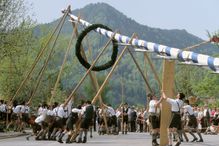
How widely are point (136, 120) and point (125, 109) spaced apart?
398 centimetres

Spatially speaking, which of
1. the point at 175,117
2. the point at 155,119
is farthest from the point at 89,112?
the point at 175,117

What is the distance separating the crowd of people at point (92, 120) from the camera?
2265cm

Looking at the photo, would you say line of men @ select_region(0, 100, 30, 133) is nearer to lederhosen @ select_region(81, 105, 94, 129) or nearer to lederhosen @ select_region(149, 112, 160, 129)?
lederhosen @ select_region(81, 105, 94, 129)

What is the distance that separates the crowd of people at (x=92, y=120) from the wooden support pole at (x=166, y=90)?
22 cm

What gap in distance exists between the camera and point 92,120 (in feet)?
99.6

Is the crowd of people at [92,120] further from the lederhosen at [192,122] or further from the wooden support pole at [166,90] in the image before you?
the wooden support pole at [166,90]

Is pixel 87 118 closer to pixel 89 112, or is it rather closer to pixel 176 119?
pixel 89 112

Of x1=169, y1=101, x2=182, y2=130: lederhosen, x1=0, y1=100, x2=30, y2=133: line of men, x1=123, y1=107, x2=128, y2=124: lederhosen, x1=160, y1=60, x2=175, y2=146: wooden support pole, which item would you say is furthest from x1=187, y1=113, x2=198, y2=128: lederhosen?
x1=123, y1=107, x2=128, y2=124: lederhosen

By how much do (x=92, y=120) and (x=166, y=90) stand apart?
11.5 m

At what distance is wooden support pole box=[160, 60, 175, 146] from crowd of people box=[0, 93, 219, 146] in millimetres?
220

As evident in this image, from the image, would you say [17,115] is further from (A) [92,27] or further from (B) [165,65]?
(B) [165,65]

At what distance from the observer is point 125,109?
41.5 metres

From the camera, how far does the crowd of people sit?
2265cm

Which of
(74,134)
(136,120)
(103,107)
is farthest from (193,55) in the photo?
(136,120)
